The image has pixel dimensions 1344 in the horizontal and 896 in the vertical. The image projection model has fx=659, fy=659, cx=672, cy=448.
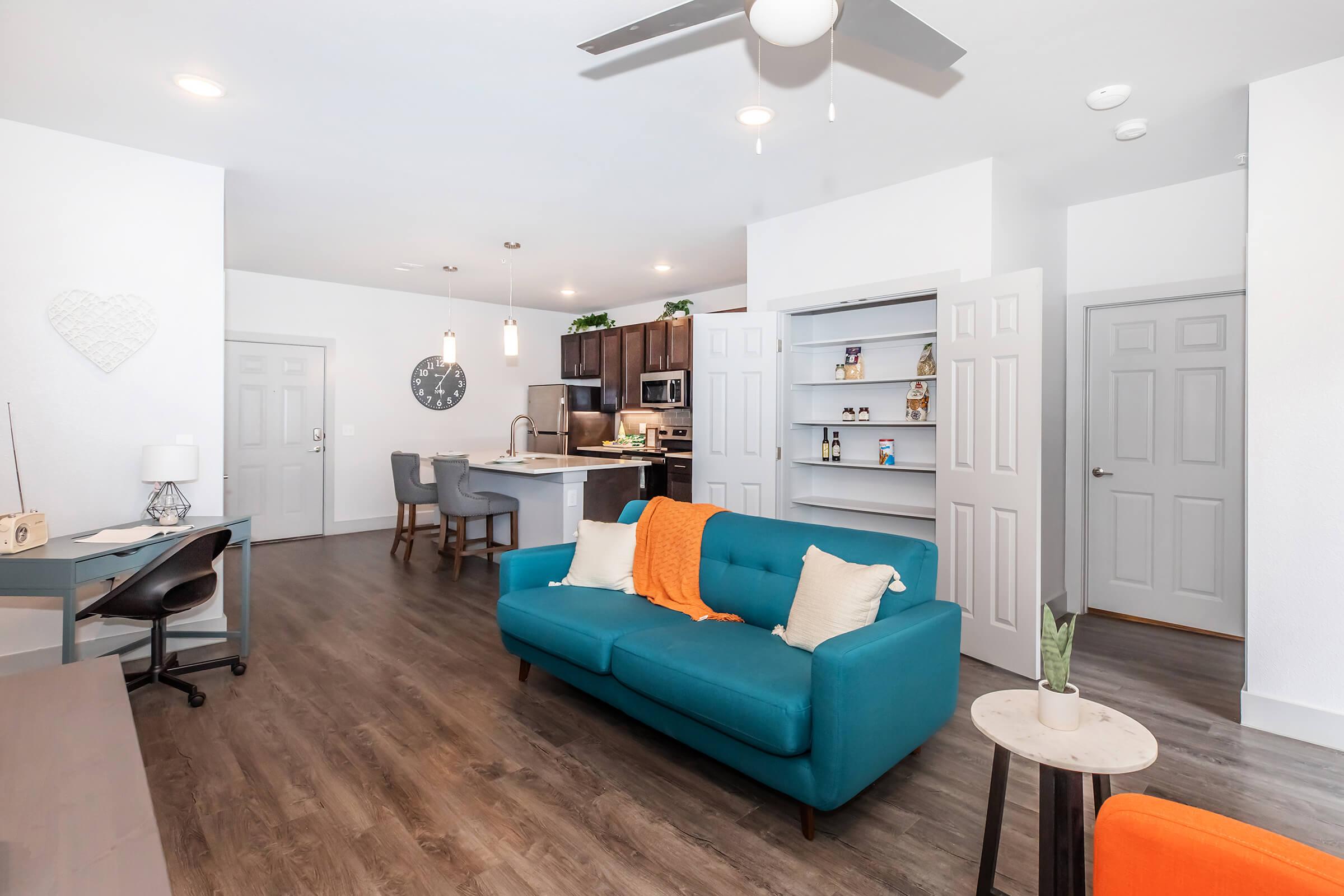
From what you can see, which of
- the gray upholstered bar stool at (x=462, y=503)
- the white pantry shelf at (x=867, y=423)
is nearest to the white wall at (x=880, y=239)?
the white pantry shelf at (x=867, y=423)

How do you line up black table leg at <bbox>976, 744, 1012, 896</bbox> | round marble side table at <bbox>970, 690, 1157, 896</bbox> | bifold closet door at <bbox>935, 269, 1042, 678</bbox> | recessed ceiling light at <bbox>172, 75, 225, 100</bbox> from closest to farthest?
1. round marble side table at <bbox>970, 690, 1157, 896</bbox>
2. black table leg at <bbox>976, 744, 1012, 896</bbox>
3. recessed ceiling light at <bbox>172, 75, 225, 100</bbox>
4. bifold closet door at <bbox>935, 269, 1042, 678</bbox>

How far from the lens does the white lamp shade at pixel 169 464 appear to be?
3361mm

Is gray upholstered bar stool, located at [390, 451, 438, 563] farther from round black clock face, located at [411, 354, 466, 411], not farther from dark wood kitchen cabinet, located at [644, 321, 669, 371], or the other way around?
dark wood kitchen cabinet, located at [644, 321, 669, 371]

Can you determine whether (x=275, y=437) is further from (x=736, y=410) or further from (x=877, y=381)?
(x=877, y=381)

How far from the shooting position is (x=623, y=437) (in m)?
7.99

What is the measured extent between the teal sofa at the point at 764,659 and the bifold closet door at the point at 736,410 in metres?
1.58

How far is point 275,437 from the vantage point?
6609 mm

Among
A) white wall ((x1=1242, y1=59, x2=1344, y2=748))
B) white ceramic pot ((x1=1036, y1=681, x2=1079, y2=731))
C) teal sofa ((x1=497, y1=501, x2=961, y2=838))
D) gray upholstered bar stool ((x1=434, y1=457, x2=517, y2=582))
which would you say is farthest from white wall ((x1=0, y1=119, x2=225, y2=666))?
white wall ((x1=1242, y1=59, x2=1344, y2=748))

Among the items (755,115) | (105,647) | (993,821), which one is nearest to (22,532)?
(105,647)

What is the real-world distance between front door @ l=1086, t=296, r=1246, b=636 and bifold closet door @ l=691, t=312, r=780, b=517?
2.19 metres

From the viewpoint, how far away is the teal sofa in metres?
1.96

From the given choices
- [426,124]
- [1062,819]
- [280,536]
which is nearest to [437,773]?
[1062,819]

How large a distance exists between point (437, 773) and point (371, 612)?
2.21 m

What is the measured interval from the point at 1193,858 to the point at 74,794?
1.60m
